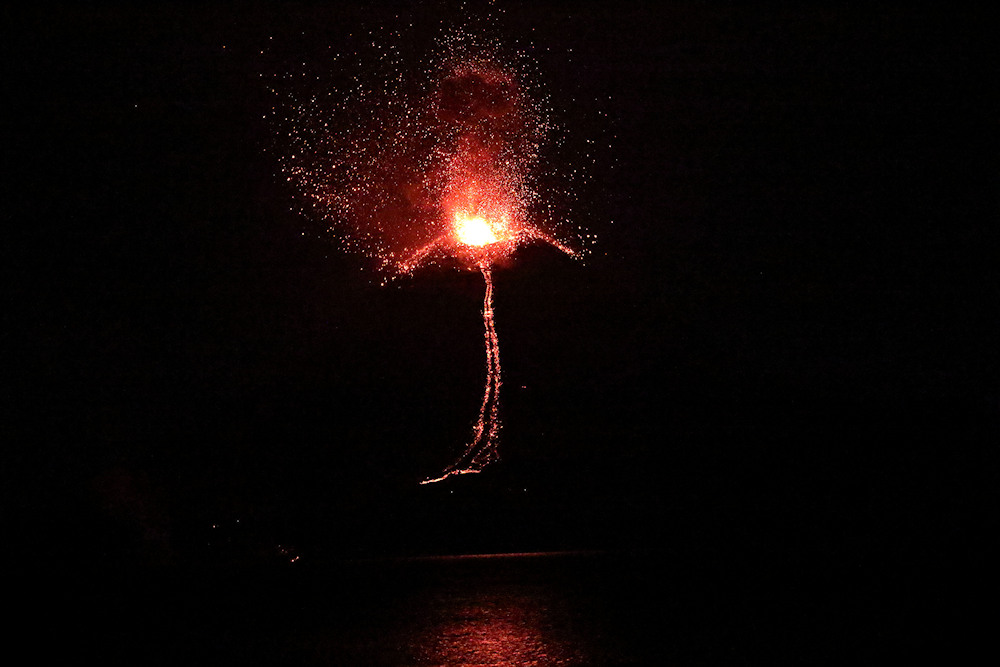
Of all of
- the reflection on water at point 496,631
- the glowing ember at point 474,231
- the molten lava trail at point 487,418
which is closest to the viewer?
the reflection on water at point 496,631

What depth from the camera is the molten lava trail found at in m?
6.48

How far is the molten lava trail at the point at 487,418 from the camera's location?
6.48 meters

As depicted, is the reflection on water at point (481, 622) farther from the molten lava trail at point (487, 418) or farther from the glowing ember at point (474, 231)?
the glowing ember at point (474, 231)

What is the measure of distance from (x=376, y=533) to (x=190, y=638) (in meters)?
1.86

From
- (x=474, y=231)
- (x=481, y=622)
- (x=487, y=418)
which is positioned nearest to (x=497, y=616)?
(x=481, y=622)

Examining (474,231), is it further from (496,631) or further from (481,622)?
(496,631)

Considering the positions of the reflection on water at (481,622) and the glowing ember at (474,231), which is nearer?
the reflection on water at (481,622)

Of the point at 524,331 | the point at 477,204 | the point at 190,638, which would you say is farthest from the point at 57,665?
the point at 477,204

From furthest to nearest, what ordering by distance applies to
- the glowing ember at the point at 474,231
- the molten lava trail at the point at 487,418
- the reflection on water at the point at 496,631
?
the glowing ember at the point at 474,231
the molten lava trail at the point at 487,418
the reflection on water at the point at 496,631

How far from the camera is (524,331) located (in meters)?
8.19

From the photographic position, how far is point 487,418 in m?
7.22

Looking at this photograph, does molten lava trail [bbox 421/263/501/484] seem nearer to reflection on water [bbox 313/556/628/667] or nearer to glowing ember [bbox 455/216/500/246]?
glowing ember [bbox 455/216/500/246]

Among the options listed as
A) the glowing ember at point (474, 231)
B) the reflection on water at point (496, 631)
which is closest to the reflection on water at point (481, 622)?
the reflection on water at point (496, 631)

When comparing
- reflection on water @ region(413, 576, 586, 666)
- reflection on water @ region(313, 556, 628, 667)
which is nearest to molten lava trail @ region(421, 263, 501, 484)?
reflection on water @ region(313, 556, 628, 667)
